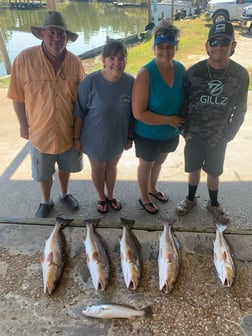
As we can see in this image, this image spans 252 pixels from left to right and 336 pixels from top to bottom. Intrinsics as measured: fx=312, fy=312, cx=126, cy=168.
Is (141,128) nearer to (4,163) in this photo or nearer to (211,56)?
(211,56)

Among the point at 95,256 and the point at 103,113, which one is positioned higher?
the point at 103,113

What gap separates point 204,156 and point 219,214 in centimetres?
73

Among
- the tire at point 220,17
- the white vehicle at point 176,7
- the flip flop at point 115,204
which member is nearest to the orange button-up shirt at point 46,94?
the flip flop at point 115,204

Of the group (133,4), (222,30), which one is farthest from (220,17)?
(133,4)

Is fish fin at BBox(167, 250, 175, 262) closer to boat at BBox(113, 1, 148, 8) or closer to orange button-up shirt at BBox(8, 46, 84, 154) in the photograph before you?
orange button-up shirt at BBox(8, 46, 84, 154)

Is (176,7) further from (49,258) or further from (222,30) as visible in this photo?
(49,258)

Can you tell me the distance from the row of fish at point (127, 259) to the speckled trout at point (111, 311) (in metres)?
0.18

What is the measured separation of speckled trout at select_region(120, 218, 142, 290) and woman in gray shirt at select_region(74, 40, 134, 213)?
2.45ft

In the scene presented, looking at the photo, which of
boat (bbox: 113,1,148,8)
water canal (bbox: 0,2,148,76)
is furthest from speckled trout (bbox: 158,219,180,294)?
boat (bbox: 113,1,148,8)

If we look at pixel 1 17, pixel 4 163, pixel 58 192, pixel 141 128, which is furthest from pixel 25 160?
pixel 1 17

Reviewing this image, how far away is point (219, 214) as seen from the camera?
3.47m

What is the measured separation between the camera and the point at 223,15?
284 cm

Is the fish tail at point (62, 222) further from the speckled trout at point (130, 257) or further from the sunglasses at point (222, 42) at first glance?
the sunglasses at point (222, 42)

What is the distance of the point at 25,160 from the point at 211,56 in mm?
3166
